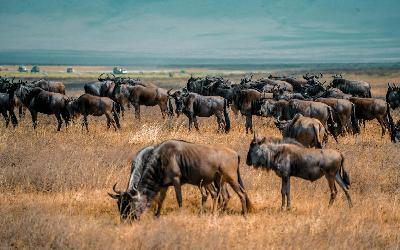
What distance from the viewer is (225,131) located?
72.4 feet

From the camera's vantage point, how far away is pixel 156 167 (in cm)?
968

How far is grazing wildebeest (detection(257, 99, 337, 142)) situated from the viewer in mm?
18391

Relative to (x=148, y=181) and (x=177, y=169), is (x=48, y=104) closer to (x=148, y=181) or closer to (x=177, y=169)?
(x=148, y=181)

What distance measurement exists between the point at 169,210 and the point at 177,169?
1334 mm

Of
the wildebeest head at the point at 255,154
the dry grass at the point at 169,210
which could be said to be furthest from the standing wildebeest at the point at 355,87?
the wildebeest head at the point at 255,154

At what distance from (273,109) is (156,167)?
10744 millimetres

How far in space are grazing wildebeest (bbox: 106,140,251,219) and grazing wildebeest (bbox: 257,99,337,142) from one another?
853cm

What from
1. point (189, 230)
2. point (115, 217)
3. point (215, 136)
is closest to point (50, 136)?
point (215, 136)

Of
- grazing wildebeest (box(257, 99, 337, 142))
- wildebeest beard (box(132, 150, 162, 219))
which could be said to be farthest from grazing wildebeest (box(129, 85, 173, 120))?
wildebeest beard (box(132, 150, 162, 219))

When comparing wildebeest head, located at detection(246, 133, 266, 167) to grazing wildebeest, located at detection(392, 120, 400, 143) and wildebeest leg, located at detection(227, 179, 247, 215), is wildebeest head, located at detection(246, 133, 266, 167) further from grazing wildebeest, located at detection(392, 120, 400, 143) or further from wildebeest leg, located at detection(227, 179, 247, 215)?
grazing wildebeest, located at detection(392, 120, 400, 143)

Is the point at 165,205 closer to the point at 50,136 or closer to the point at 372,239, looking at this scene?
the point at 372,239

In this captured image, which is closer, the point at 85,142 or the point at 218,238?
the point at 218,238

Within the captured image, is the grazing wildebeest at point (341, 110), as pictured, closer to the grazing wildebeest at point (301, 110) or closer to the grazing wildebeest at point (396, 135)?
the grazing wildebeest at point (301, 110)

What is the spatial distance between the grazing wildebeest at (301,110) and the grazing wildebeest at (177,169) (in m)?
8.53
